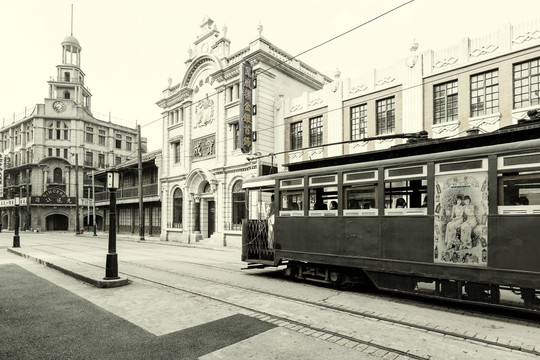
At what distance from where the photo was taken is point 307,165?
10.4 m

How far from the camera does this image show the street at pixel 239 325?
16.3 ft

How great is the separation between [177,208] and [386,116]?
19330 mm

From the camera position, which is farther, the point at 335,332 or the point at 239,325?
the point at 239,325

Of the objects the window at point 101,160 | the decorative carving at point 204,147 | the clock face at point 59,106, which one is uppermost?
the clock face at point 59,106

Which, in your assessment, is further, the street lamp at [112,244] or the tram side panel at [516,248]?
the street lamp at [112,244]

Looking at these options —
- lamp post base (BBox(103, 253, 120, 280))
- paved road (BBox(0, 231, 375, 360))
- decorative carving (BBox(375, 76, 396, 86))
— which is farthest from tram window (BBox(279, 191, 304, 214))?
decorative carving (BBox(375, 76, 396, 86))

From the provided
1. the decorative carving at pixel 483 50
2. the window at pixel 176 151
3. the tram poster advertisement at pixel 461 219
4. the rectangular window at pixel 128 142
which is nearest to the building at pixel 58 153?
the rectangular window at pixel 128 142

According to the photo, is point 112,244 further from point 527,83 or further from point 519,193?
point 527,83

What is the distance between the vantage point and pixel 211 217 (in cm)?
2778

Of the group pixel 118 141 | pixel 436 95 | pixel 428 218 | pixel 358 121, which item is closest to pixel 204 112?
pixel 358 121

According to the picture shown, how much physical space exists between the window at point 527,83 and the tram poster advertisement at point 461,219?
9409 millimetres

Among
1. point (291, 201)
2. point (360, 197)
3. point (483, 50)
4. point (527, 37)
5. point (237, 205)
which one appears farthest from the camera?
point (237, 205)

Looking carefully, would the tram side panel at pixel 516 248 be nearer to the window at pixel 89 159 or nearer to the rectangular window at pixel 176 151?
the rectangular window at pixel 176 151

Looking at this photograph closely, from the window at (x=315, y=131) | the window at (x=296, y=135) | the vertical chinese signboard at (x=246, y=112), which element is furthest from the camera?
the vertical chinese signboard at (x=246, y=112)
